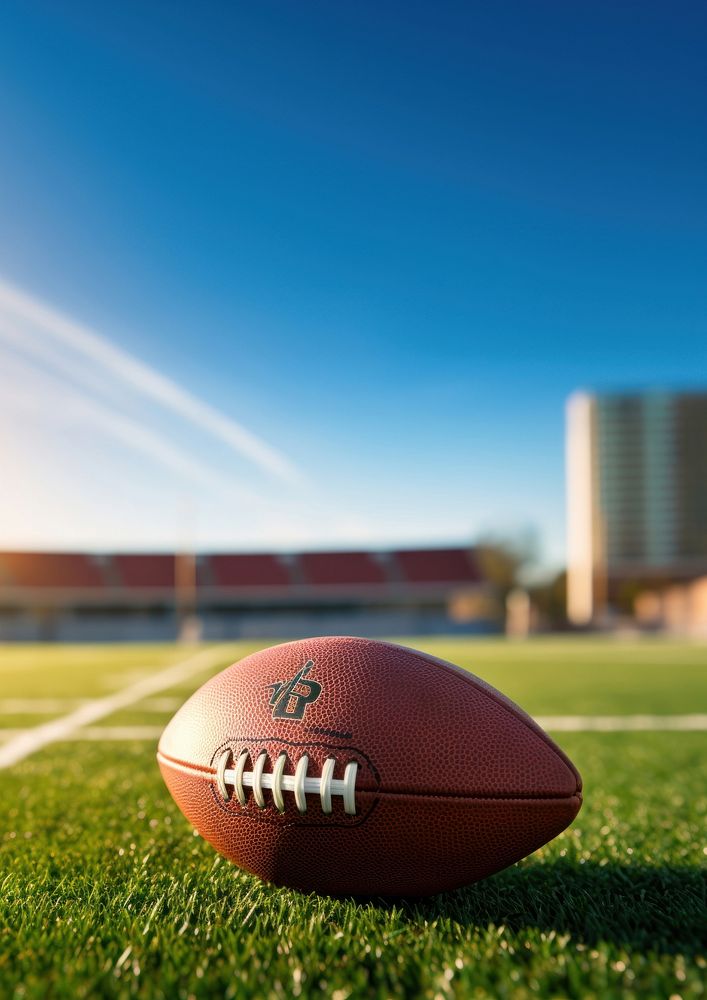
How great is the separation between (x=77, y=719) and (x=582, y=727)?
351cm

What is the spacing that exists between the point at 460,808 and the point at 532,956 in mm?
291

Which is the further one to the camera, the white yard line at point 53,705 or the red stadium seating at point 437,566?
the red stadium seating at point 437,566

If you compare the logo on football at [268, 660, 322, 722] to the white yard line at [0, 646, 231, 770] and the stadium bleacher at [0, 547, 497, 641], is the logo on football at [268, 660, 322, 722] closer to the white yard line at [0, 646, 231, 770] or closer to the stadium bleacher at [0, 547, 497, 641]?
the white yard line at [0, 646, 231, 770]

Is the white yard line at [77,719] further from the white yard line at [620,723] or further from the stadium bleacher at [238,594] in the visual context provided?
the stadium bleacher at [238,594]

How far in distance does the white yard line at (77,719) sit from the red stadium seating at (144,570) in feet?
91.4

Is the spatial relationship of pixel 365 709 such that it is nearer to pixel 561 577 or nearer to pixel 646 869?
pixel 646 869

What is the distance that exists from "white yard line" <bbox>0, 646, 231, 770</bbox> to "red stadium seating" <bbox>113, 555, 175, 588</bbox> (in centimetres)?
2787

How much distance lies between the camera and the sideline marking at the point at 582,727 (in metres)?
4.69

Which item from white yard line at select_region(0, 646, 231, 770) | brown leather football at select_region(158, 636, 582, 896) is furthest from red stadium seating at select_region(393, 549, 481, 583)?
brown leather football at select_region(158, 636, 582, 896)

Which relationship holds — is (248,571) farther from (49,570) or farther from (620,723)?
(620,723)

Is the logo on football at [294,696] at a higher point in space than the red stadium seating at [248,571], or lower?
higher

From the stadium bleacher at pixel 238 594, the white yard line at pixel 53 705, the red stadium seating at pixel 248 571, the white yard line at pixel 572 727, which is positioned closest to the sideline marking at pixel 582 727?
the white yard line at pixel 572 727

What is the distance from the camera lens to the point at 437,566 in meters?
37.5

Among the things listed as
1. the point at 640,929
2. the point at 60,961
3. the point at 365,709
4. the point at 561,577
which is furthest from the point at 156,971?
the point at 561,577
